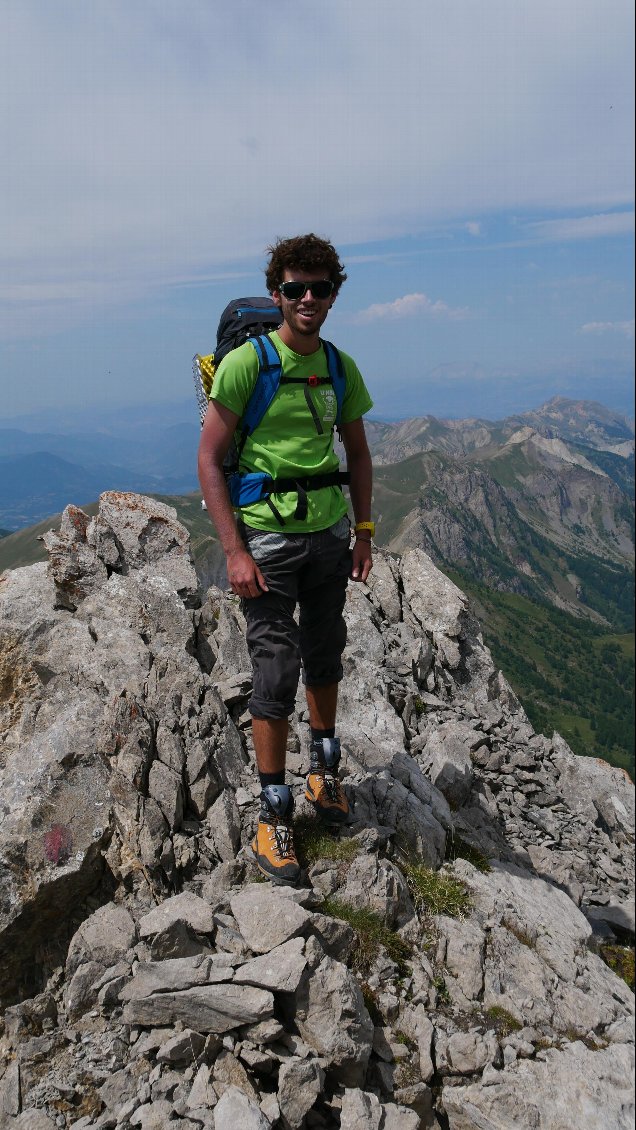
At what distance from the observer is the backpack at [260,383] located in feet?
24.4

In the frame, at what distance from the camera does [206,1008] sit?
6.50 meters

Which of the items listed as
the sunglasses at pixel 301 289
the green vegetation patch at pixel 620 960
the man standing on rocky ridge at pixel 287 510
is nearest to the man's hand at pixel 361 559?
the man standing on rocky ridge at pixel 287 510

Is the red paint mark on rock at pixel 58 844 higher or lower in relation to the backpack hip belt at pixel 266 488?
lower

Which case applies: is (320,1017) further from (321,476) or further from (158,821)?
(321,476)

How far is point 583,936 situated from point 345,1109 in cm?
613

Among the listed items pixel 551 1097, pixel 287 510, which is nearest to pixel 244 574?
pixel 287 510

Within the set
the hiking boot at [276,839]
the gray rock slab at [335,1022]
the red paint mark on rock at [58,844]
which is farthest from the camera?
the red paint mark on rock at [58,844]

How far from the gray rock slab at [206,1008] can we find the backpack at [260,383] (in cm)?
503

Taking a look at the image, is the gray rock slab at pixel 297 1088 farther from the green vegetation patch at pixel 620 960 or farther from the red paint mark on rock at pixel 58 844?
the green vegetation patch at pixel 620 960

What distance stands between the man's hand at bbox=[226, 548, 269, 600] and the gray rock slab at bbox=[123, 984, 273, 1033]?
4157mm

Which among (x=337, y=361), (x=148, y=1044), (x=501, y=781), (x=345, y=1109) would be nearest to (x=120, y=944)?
(x=148, y=1044)

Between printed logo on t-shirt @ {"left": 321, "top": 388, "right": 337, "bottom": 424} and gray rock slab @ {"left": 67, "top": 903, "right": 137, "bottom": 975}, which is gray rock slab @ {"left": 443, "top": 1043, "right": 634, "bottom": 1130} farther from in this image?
printed logo on t-shirt @ {"left": 321, "top": 388, "right": 337, "bottom": 424}

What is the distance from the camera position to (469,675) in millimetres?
19797

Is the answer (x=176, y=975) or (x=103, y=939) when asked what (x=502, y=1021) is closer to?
(x=176, y=975)
